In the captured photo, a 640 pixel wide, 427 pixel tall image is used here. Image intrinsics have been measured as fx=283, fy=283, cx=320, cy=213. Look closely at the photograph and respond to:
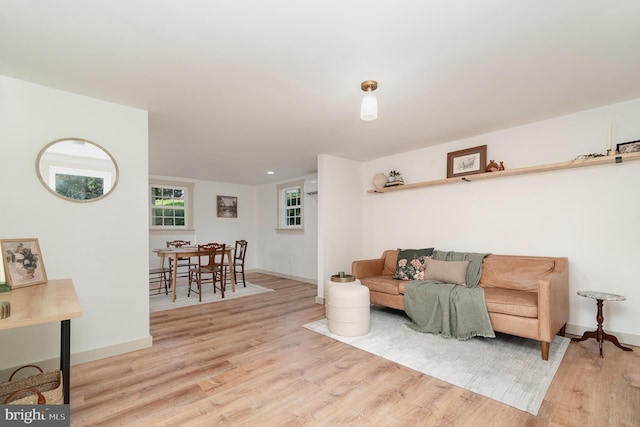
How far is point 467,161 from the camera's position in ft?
12.3

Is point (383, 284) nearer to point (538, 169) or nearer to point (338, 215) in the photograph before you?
point (338, 215)

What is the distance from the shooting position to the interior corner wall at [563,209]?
2.76 m

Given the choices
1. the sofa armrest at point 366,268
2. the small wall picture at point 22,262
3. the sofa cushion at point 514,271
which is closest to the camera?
the small wall picture at point 22,262

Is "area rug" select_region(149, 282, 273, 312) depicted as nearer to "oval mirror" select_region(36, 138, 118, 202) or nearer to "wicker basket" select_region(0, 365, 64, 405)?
"oval mirror" select_region(36, 138, 118, 202)

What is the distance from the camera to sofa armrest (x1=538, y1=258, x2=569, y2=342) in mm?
2422

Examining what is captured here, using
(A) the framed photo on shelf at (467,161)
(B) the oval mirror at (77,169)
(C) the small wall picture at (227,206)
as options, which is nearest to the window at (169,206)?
(C) the small wall picture at (227,206)

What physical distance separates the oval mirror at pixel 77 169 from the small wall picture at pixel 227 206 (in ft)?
14.7

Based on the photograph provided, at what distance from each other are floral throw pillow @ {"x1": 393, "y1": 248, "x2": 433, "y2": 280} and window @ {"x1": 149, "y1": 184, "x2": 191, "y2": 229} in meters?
5.03

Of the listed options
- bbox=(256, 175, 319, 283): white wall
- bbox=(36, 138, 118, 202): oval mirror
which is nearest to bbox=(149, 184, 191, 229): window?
bbox=(256, 175, 319, 283): white wall

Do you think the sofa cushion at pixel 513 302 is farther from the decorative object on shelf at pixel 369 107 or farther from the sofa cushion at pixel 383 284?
the decorative object on shelf at pixel 369 107

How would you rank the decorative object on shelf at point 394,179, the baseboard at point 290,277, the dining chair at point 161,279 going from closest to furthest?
the decorative object on shelf at point 394,179 < the dining chair at point 161,279 < the baseboard at point 290,277

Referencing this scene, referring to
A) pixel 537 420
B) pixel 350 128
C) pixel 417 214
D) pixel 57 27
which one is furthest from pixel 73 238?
pixel 417 214

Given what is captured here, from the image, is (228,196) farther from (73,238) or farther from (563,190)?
(563,190)

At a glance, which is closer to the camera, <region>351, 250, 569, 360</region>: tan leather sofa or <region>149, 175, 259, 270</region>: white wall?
<region>351, 250, 569, 360</region>: tan leather sofa
